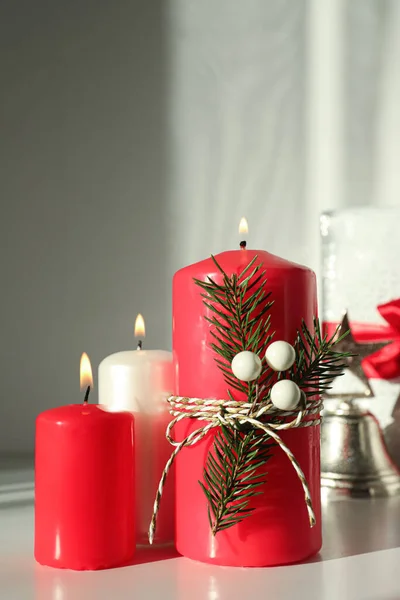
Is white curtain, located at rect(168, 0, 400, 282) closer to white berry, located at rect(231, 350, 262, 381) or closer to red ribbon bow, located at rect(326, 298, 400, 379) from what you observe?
red ribbon bow, located at rect(326, 298, 400, 379)

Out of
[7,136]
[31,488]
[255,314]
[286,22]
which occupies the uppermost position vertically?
[286,22]

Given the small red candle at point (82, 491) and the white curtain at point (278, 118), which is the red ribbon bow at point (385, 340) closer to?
the white curtain at point (278, 118)

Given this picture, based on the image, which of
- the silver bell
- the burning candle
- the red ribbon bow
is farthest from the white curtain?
the burning candle

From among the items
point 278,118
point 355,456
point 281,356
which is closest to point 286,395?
point 281,356

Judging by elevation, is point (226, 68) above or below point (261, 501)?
above

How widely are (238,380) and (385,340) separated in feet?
1.23

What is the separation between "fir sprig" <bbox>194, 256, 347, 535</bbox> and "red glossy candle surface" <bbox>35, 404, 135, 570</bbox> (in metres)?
0.07

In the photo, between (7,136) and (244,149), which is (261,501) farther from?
(7,136)

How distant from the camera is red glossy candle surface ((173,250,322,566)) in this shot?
1.75ft

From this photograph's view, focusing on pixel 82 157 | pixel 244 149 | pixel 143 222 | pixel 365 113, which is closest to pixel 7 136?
pixel 82 157

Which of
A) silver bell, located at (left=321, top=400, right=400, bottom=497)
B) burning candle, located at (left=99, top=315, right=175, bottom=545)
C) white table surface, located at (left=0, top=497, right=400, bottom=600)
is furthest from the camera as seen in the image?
silver bell, located at (left=321, top=400, right=400, bottom=497)

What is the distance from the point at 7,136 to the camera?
106 centimetres

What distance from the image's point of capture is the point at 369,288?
35.1 inches

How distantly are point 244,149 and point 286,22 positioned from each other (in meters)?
0.17
